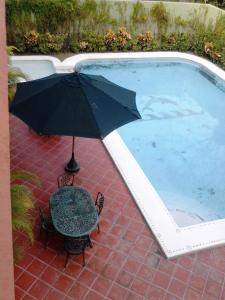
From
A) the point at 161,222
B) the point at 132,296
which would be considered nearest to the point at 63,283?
the point at 132,296

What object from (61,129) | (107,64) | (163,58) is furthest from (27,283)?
(163,58)

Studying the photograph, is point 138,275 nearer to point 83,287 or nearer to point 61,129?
point 83,287

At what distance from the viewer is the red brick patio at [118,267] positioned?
551cm

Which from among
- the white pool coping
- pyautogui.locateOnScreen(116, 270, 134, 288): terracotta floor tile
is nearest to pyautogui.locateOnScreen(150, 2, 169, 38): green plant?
the white pool coping

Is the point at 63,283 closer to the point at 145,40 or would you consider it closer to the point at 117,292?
the point at 117,292

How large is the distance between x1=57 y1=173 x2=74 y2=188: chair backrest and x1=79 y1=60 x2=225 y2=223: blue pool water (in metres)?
2.43

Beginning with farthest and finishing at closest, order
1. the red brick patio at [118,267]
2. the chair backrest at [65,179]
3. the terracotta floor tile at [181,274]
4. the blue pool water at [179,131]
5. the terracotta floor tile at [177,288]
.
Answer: the blue pool water at [179,131] → the chair backrest at [65,179] → the terracotta floor tile at [181,274] → the terracotta floor tile at [177,288] → the red brick patio at [118,267]

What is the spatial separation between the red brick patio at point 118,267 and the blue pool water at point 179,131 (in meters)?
1.83

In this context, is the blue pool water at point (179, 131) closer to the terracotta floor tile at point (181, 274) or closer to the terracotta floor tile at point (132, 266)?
the terracotta floor tile at point (181, 274)

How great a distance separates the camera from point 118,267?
5906 mm

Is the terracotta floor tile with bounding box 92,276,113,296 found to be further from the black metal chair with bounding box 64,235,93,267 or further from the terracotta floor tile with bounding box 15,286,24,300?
the terracotta floor tile with bounding box 15,286,24,300

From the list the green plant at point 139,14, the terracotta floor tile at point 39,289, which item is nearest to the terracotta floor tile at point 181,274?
the terracotta floor tile at point 39,289

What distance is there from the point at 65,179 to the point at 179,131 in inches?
206

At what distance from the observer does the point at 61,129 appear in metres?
5.91
